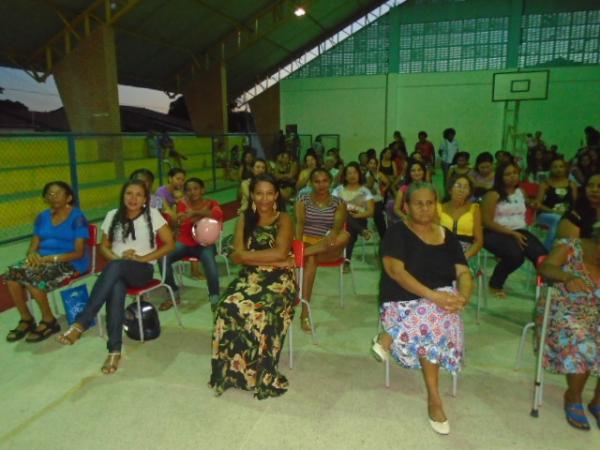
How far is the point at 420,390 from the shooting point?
2537 mm

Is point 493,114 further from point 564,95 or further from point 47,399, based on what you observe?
point 47,399

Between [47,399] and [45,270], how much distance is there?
3.32ft

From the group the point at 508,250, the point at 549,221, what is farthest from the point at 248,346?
the point at 549,221

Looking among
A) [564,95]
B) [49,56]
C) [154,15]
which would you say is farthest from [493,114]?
[49,56]

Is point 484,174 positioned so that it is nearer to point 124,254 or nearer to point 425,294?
point 425,294

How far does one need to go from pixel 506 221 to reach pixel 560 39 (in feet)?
40.7

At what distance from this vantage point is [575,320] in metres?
2.20

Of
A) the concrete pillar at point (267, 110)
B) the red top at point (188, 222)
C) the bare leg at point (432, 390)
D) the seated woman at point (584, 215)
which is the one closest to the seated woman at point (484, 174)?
the seated woman at point (584, 215)

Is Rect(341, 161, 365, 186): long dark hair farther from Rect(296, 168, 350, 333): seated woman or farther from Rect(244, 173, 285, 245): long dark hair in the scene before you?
Rect(244, 173, 285, 245): long dark hair

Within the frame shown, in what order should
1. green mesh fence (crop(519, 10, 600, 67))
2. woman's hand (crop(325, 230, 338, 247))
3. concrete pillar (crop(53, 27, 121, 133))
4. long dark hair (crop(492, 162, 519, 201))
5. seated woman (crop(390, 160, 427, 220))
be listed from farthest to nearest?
green mesh fence (crop(519, 10, 600, 67)) → concrete pillar (crop(53, 27, 121, 133)) → seated woman (crop(390, 160, 427, 220)) → long dark hair (crop(492, 162, 519, 201)) → woman's hand (crop(325, 230, 338, 247))

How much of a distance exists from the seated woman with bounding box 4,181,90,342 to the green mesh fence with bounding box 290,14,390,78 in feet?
45.3

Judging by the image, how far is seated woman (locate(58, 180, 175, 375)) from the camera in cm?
276

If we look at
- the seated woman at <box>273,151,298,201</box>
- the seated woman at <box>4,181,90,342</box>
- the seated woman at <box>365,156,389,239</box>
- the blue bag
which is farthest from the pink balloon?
the seated woman at <box>273,151,298,201</box>

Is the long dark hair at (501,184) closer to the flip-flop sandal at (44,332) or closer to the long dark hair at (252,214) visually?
the long dark hair at (252,214)
